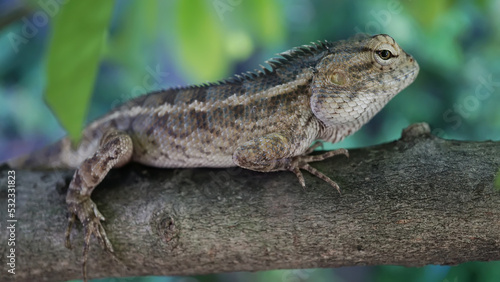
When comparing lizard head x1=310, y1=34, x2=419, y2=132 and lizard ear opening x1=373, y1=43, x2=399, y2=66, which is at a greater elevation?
lizard ear opening x1=373, y1=43, x2=399, y2=66

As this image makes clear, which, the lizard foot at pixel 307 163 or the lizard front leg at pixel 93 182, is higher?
the lizard foot at pixel 307 163

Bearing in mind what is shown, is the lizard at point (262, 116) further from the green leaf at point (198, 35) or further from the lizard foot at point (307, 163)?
the green leaf at point (198, 35)

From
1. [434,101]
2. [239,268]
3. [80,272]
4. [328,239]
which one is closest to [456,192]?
[328,239]

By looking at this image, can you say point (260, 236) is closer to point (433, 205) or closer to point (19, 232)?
point (433, 205)

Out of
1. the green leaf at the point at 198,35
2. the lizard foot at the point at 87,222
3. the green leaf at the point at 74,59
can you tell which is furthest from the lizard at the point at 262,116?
the green leaf at the point at 74,59

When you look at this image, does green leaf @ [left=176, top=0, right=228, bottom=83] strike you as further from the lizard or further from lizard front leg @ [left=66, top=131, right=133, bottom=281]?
lizard front leg @ [left=66, top=131, right=133, bottom=281]

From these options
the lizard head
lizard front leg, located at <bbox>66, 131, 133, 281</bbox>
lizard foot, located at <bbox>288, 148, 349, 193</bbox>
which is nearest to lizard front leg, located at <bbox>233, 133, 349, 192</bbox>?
lizard foot, located at <bbox>288, 148, 349, 193</bbox>
